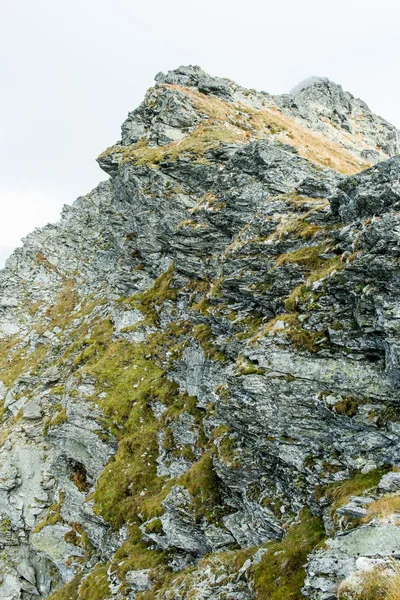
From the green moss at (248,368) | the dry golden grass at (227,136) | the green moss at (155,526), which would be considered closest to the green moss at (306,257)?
Result: the green moss at (248,368)

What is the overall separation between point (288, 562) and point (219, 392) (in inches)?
330

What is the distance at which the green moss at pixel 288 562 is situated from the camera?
12.8 meters

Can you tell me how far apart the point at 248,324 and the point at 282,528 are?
11842 millimetres

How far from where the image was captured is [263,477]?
1853 cm

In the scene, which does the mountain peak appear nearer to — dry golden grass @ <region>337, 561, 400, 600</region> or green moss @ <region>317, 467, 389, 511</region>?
green moss @ <region>317, 467, 389, 511</region>

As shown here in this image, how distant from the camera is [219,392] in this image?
2045 cm

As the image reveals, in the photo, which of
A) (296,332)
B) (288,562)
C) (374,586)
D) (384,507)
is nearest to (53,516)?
(288,562)

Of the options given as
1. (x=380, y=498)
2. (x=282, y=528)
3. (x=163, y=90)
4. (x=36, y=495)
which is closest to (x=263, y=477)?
(x=282, y=528)

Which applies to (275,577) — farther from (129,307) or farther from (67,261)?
(67,261)

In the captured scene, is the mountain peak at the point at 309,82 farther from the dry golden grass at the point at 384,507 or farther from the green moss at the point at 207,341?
the dry golden grass at the point at 384,507

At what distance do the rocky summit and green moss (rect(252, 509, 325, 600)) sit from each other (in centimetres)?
7

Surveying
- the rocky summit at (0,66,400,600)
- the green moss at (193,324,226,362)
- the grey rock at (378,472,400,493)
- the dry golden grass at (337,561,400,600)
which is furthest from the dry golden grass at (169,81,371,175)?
the dry golden grass at (337,561,400,600)

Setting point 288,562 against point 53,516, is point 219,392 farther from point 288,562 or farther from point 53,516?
point 53,516

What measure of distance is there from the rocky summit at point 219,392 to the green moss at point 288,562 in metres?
0.07
